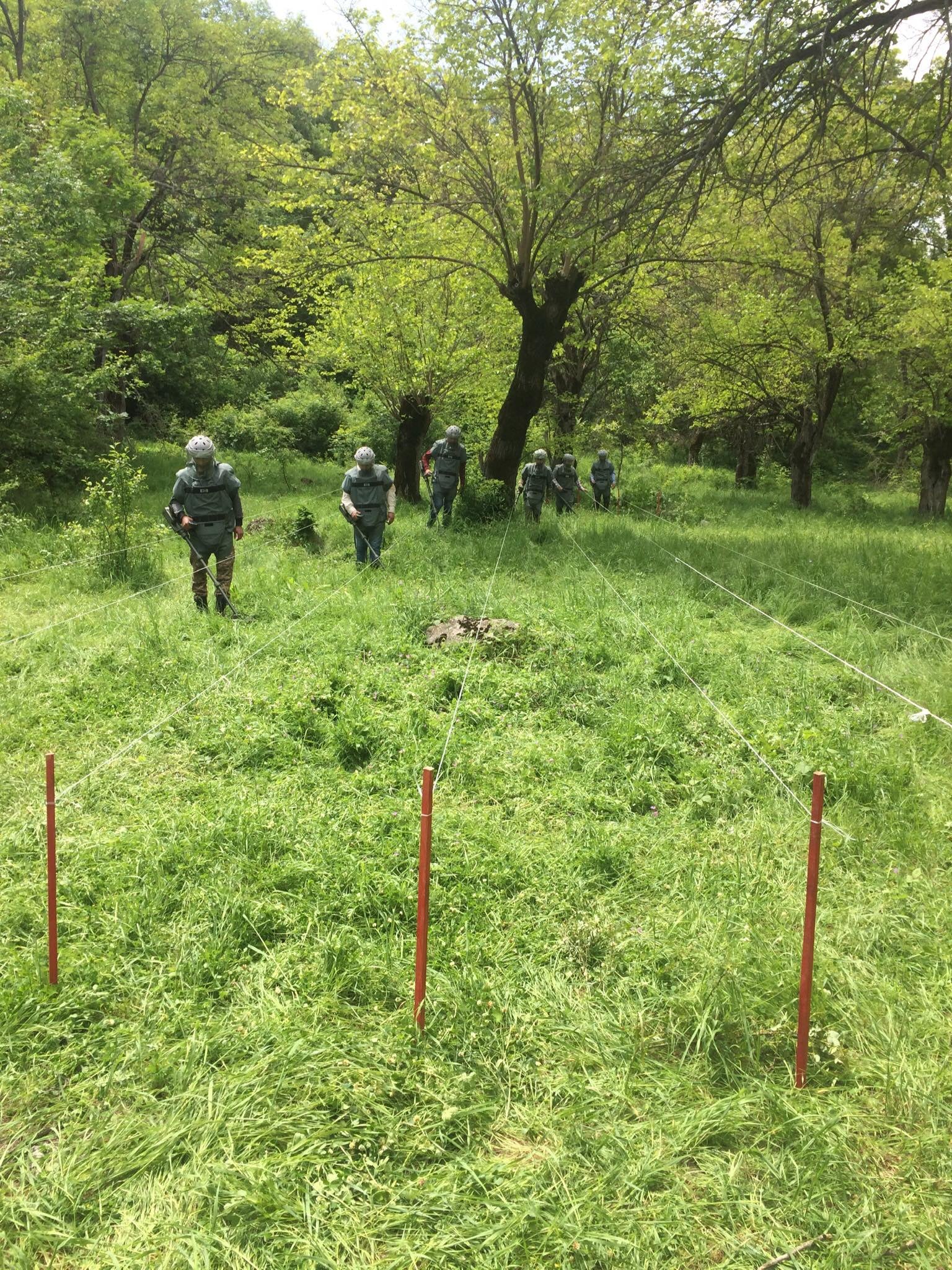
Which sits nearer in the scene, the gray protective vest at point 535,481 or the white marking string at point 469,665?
the white marking string at point 469,665

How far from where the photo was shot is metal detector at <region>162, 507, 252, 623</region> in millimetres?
7520

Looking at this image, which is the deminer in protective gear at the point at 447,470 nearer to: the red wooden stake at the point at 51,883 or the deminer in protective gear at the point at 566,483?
the deminer in protective gear at the point at 566,483

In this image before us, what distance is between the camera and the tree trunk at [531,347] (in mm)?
12484

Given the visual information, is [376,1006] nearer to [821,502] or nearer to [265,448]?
[265,448]

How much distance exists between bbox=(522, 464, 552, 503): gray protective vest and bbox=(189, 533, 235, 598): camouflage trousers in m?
7.10

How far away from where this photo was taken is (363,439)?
2139 cm

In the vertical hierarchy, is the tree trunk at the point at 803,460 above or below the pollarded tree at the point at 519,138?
below

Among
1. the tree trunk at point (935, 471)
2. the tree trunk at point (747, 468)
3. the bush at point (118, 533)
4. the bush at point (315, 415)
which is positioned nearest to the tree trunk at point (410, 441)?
the bush at point (118, 533)

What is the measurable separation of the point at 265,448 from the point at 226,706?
592 inches

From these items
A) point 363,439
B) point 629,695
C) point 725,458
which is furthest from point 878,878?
point 725,458

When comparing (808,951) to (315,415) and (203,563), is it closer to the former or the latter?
(203,563)

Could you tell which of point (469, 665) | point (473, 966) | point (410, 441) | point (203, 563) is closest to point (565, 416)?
point (410, 441)

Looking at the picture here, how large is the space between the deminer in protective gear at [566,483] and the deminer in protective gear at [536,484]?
1223 mm

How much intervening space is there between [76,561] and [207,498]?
8.82ft
